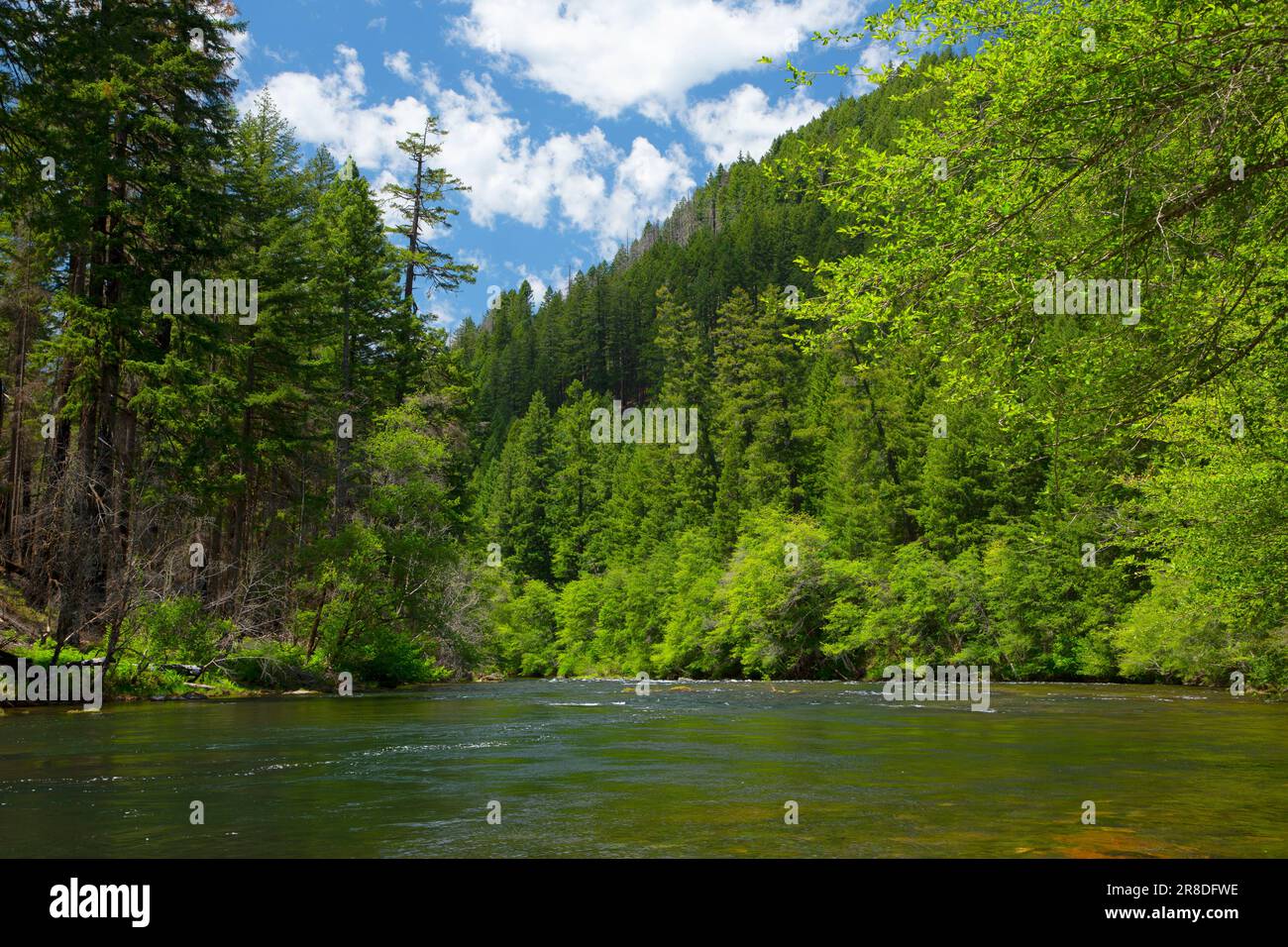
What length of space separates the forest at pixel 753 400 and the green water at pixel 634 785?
3.41m

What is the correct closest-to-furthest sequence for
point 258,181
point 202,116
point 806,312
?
point 806,312 < point 202,116 < point 258,181

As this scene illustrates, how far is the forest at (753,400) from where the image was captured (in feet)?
26.9

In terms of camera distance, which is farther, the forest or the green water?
the forest

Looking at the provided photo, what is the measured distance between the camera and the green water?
23.3 ft

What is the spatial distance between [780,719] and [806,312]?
12683mm

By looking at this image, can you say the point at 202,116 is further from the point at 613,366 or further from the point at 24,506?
the point at 613,366

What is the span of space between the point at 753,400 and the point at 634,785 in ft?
186

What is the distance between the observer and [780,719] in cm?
1961

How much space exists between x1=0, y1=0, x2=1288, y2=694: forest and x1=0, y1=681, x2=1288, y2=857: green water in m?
3.41

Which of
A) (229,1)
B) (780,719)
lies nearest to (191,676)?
(780,719)

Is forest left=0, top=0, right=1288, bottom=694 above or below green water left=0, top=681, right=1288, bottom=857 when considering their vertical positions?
above

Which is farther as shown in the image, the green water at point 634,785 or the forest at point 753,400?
the forest at point 753,400

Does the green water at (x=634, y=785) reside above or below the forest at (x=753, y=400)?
below

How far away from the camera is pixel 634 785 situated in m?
10.1
